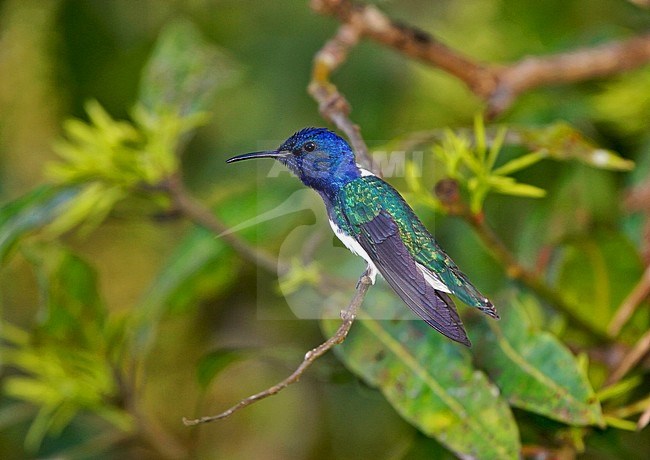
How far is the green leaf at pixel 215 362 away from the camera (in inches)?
55.6

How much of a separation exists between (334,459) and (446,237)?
0.79m

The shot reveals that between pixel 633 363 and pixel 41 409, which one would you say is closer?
pixel 633 363

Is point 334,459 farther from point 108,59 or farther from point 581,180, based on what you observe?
point 108,59

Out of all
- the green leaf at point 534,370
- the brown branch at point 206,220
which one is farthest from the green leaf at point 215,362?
the green leaf at point 534,370

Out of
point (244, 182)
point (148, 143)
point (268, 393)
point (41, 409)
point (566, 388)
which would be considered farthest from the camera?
point (244, 182)

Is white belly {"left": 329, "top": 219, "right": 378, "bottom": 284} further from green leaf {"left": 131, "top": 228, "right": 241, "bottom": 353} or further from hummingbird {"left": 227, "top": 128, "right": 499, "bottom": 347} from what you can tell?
green leaf {"left": 131, "top": 228, "right": 241, "bottom": 353}

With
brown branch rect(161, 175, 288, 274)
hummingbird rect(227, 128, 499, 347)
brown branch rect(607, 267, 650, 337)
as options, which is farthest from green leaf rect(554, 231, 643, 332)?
hummingbird rect(227, 128, 499, 347)

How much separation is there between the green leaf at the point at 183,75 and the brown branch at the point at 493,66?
27cm

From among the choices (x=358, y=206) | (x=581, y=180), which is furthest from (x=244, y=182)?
(x=358, y=206)

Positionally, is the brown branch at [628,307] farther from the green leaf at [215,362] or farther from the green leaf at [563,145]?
the green leaf at [215,362]

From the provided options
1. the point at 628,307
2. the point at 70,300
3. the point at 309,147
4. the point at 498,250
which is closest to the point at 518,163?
the point at 498,250

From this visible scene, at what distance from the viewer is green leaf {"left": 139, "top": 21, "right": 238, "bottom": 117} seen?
1.44m

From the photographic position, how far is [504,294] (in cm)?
120

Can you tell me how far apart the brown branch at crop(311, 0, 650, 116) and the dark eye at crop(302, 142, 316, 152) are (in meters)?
0.64
